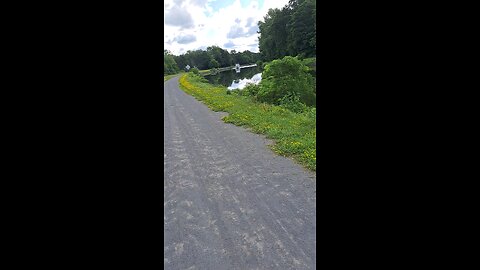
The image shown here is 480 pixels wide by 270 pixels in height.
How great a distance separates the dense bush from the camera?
1185 centimetres

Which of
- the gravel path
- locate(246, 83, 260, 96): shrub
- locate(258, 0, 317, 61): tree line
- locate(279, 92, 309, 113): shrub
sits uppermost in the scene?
locate(258, 0, 317, 61): tree line

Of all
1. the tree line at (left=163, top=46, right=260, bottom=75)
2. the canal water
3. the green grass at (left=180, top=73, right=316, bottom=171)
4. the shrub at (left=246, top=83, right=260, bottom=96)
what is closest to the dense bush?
the green grass at (left=180, top=73, right=316, bottom=171)

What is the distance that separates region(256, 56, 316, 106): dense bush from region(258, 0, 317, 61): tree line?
979cm

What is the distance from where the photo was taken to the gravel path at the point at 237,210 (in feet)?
8.13

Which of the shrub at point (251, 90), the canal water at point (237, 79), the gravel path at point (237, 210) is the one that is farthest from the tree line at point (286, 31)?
the gravel path at point (237, 210)

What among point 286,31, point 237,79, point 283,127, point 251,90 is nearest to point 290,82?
point 251,90

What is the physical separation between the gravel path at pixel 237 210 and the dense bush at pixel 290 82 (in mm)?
6316

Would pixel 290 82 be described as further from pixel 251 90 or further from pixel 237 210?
pixel 237 210

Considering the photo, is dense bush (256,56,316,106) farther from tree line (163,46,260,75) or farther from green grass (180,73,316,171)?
tree line (163,46,260,75)

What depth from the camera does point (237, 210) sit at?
333 centimetres
